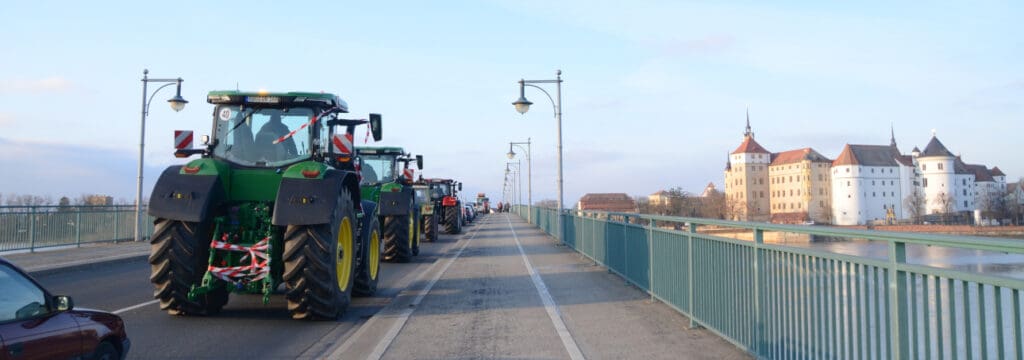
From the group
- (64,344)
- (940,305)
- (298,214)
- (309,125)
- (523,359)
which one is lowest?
(523,359)

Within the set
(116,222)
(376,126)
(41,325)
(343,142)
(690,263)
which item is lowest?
(41,325)

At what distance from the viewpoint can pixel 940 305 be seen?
3.58m

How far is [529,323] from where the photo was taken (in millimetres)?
8344

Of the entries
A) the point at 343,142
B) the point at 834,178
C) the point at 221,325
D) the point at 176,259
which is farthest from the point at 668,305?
the point at 834,178

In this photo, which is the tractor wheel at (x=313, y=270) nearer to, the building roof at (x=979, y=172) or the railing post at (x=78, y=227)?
the railing post at (x=78, y=227)

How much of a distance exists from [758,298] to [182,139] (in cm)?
756

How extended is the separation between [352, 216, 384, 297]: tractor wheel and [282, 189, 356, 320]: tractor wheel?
1.82 metres

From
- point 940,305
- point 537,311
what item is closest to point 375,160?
point 537,311

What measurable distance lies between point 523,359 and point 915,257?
3.38 m

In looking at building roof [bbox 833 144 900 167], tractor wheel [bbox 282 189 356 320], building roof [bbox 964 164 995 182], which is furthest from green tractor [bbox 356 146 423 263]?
building roof [bbox 833 144 900 167]

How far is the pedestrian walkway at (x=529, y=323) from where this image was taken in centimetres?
675

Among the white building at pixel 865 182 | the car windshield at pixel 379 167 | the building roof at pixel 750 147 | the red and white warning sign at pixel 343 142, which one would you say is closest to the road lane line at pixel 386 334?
the red and white warning sign at pixel 343 142

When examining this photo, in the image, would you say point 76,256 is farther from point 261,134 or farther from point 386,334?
point 386,334

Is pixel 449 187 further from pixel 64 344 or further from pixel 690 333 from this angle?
pixel 64 344
